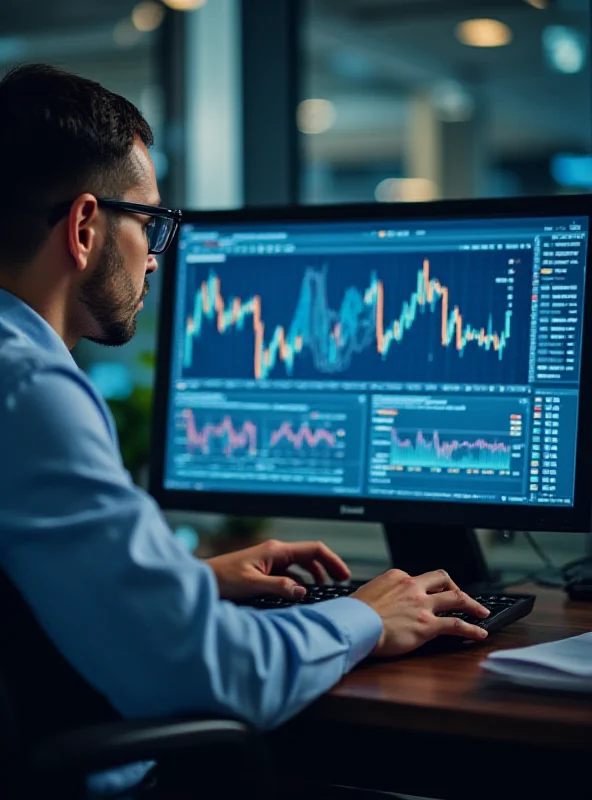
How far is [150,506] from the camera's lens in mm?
942

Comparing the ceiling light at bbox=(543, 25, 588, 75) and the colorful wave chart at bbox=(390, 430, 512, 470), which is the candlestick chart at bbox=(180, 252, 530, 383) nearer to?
the colorful wave chart at bbox=(390, 430, 512, 470)

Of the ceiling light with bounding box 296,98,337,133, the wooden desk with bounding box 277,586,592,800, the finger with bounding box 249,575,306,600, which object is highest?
the ceiling light with bounding box 296,98,337,133

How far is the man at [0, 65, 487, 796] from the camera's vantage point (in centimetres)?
90

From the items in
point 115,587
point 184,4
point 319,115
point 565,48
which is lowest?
point 115,587

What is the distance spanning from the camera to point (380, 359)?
149 cm

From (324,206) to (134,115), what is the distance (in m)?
0.38

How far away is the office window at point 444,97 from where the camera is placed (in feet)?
18.7

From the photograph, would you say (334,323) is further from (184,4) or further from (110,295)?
(184,4)

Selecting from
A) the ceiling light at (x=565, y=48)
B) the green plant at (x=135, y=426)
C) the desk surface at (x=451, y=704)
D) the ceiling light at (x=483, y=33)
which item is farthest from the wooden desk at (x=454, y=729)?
the ceiling light at (x=483, y=33)

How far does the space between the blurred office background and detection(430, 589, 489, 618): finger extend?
37 centimetres

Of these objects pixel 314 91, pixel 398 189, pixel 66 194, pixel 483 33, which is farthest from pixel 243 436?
pixel 398 189

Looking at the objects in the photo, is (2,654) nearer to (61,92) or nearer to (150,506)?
(150,506)

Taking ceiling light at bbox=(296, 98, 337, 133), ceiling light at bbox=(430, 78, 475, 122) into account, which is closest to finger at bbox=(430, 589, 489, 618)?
ceiling light at bbox=(430, 78, 475, 122)

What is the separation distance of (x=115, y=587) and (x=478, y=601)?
0.54 metres
